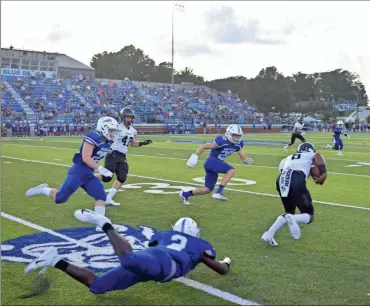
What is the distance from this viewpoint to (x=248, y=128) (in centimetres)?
5175

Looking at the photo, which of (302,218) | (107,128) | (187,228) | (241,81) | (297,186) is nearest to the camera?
(187,228)

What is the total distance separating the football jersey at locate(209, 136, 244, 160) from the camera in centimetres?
848

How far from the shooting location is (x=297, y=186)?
553 centimetres

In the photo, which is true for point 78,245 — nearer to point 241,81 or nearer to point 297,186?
point 297,186

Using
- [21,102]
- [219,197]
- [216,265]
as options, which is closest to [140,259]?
[216,265]

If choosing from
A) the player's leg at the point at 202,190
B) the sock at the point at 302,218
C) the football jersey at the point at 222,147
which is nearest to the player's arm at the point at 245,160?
the football jersey at the point at 222,147

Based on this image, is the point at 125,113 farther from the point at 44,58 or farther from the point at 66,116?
the point at 44,58

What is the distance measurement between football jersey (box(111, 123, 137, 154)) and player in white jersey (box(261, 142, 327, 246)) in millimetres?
3528

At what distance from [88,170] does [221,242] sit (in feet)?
6.38

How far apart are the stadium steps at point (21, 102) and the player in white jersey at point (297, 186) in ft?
122

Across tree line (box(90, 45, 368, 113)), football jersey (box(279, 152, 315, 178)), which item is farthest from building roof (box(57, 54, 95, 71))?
football jersey (box(279, 152, 315, 178))

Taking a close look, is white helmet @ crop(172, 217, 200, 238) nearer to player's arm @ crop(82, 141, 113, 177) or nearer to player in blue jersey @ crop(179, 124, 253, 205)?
player's arm @ crop(82, 141, 113, 177)

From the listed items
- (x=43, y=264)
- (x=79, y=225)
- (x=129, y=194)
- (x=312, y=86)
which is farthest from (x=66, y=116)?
(x=312, y=86)

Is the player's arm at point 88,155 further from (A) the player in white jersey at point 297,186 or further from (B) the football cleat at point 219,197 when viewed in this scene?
(B) the football cleat at point 219,197
